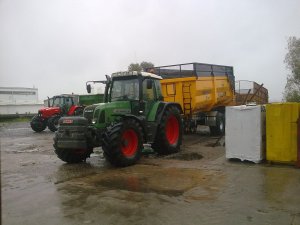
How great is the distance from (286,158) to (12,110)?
139 ft

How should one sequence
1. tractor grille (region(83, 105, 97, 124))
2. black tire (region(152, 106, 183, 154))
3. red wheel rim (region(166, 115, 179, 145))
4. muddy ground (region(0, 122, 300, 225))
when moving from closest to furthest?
muddy ground (region(0, 122, 300, 225)) → tractor grille (region(83, 105, 97, 124)) → black tire (region(152, 106, 183, 154)) → red wheel rim (region(166, 115, 179, 145))

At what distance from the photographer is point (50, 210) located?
5402mm

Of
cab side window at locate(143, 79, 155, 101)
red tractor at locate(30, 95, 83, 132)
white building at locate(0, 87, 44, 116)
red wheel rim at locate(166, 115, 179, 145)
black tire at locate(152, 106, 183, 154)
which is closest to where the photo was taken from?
cab side window at locate(143, 79, 155, 101)

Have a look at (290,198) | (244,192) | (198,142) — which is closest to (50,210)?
(244,192)

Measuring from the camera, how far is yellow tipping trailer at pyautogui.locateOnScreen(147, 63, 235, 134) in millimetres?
12977

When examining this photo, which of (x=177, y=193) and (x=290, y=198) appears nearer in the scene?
(x=290, y=198)

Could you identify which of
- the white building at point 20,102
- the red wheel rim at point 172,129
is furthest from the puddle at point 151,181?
the white building at point 20,102

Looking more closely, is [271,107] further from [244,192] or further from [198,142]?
[198,142]

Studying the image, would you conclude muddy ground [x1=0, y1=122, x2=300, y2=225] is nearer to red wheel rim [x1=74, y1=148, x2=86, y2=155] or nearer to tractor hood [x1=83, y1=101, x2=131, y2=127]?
red wheel rim [x1=74, y1=148, x2=86, y2=155]

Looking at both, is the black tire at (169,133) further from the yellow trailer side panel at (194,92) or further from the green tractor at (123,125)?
the yellow trailer side panel at (194,92)

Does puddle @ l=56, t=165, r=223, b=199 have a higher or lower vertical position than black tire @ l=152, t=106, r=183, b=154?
lower

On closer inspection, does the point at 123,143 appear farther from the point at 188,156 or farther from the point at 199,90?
the point at 199,90

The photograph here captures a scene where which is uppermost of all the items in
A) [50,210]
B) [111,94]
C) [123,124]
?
[111,94]

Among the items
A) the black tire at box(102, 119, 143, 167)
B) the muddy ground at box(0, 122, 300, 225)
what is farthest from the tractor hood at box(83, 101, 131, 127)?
the muddy ground at box(0, 122, 300, 225)
